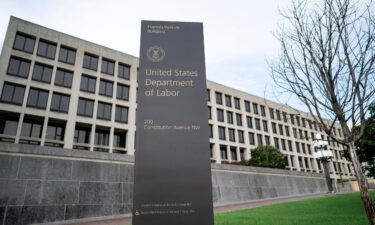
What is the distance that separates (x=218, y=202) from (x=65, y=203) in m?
9.98

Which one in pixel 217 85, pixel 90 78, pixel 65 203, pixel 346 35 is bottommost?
pixel 65 203

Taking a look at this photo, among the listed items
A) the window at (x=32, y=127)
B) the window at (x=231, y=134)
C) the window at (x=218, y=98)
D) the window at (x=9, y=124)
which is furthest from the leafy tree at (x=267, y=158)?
the window at (x=9, y=124)

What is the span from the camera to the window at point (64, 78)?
31.0 meters

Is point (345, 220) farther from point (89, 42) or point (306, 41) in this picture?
point (89, 42)

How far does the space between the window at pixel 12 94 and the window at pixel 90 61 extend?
26.7 feet

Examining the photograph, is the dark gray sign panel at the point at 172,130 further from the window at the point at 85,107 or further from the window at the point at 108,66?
the window at the point at 108,66

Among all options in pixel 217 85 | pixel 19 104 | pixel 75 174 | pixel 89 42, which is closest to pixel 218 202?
pixel 75 174

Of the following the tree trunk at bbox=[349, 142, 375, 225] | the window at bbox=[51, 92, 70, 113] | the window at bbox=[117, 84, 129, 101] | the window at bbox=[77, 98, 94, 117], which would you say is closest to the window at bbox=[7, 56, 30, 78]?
the window at bbox=[51, 92, 70, 113]

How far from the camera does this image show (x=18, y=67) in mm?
28828

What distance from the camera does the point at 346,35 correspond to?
24.5 ft

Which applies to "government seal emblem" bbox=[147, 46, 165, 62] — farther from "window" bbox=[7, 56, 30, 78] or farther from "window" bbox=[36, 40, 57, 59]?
"window" bbox=[36, 40, 57, 59]

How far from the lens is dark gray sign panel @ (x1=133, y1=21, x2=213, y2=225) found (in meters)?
5.41

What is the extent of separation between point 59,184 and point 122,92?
24448 mm

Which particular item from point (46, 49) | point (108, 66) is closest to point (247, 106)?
point (108, 66)
